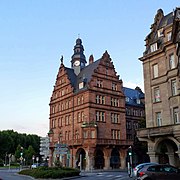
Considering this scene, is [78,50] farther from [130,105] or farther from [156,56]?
[156,56]

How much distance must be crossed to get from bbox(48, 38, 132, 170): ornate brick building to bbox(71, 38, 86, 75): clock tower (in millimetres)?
2671

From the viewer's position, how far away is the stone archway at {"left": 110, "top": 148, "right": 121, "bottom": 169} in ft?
191

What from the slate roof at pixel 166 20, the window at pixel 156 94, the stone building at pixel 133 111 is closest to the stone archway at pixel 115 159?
the stone building at pixel 133 111

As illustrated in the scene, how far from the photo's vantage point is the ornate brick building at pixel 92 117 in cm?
5422

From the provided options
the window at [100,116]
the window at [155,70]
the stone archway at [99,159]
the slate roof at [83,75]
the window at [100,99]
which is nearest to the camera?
the window at [155,70]

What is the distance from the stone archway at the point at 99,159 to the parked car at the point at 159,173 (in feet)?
122

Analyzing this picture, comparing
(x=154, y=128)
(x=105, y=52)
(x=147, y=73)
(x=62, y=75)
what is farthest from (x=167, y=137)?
(x=62, y=75)

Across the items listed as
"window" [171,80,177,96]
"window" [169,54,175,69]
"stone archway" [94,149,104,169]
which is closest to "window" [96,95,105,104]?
"stone archway" [94,149,104,169]

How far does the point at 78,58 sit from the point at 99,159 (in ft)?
82.9

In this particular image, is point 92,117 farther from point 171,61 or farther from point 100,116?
point 171,61

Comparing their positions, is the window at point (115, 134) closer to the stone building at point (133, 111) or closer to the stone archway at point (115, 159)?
the stone archway at point (115, 159)

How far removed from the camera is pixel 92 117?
54781 millimetres

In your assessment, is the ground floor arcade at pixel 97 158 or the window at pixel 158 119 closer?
the window at pixel 158 119

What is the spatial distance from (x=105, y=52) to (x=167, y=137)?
32629 millimetres
